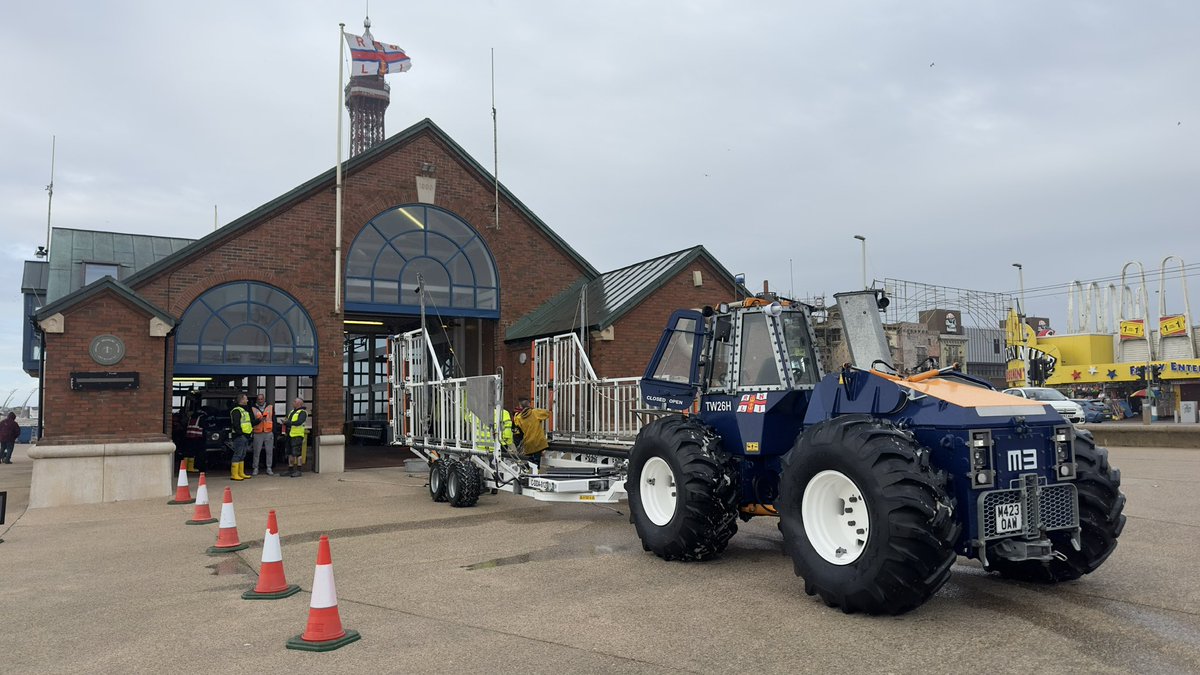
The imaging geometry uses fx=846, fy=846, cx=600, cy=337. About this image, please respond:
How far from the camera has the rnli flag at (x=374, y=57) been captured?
19.3 meters

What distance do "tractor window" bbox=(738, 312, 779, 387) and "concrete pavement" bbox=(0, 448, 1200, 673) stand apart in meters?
1.64

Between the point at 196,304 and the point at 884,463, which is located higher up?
the point at 196,304

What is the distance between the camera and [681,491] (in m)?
7.30

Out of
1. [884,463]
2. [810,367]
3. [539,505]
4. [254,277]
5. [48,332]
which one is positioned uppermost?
[254,277]

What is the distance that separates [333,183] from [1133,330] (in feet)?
131

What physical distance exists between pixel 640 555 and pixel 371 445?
20.5 m

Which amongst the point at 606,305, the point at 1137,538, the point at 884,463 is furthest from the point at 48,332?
the point at 1137,538

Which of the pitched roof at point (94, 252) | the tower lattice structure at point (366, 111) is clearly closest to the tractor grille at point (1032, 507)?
the pitched roof at point (94, 252)

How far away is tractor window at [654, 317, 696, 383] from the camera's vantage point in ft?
28.2

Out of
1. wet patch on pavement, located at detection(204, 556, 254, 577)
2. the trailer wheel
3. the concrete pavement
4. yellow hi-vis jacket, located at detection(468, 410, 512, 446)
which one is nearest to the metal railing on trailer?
yellow hi-vis jacket, located at detection(468, 410, 512, 446)

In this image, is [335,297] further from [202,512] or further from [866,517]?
[866,517]

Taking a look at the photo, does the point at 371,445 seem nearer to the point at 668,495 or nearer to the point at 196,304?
the point at 196,304

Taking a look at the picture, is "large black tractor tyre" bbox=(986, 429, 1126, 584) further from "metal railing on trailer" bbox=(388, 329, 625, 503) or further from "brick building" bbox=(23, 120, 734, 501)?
"brick building" bbox=(23, 120, 734, 501)

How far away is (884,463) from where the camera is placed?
5.43 metres
